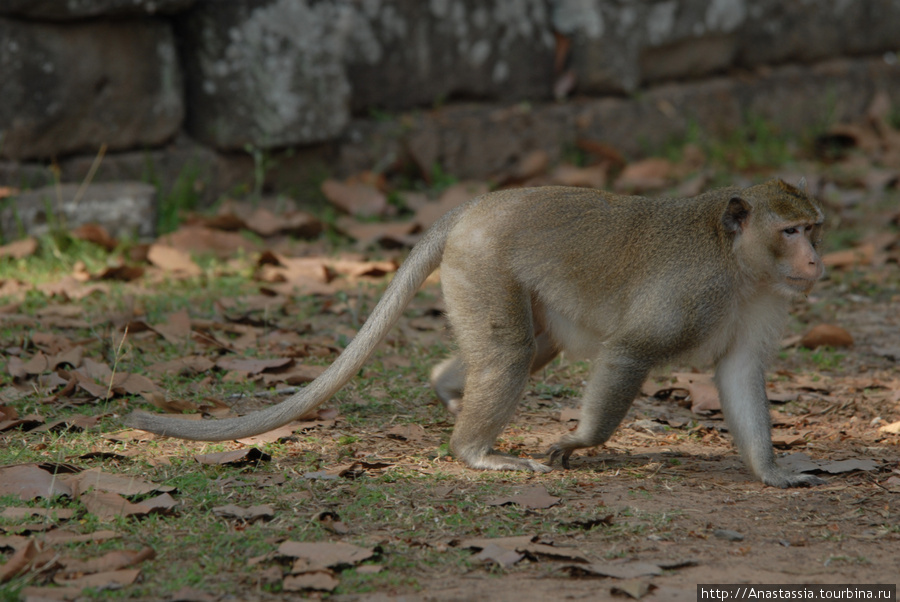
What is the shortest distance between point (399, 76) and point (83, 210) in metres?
2.79

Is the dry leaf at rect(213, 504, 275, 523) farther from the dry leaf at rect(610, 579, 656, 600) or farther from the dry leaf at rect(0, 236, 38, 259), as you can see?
the dry leaf at rect(0, 236, 38, 259)

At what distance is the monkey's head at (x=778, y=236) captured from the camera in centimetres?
388

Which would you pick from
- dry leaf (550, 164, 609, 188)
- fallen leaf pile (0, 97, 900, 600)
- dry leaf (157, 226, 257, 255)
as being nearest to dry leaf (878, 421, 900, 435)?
fallen leaf pile (0, 97, 900, 600)

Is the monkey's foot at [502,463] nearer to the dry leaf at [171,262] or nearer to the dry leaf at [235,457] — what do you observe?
the dry leaf at [235,457]

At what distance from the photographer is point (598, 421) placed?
392cm

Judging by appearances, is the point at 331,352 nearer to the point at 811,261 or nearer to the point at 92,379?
the point at 92,379

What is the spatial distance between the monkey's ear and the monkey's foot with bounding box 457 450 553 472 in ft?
3.96

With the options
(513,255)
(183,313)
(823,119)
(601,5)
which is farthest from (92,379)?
(823,119)

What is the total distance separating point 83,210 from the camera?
6.56 metres

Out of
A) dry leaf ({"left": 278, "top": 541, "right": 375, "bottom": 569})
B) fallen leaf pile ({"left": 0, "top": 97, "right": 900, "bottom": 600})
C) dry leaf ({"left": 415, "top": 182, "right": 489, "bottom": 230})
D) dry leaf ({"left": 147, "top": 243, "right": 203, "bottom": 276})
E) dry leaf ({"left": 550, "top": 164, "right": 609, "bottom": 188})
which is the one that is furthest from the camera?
dry leaf ({"left": 550, "top": 164, "right": 609, "bottom": 188})

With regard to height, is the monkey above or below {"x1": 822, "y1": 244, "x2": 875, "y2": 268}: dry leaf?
above

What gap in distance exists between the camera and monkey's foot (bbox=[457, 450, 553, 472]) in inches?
159

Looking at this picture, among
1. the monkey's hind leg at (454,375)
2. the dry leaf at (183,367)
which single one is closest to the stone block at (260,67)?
the dry leaf at (183,367)

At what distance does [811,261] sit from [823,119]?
658cm
